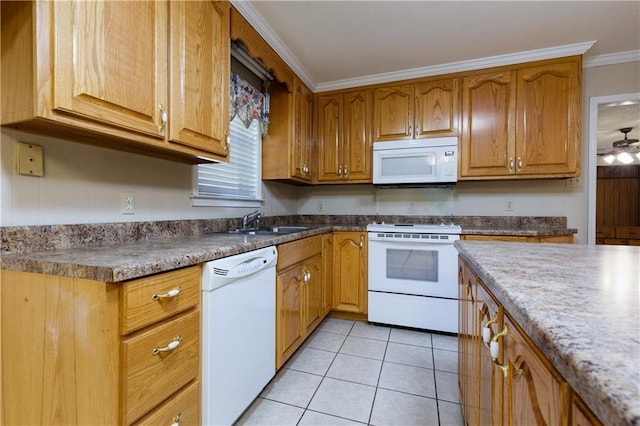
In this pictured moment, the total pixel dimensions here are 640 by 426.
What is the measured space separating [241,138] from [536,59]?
8.44 feet

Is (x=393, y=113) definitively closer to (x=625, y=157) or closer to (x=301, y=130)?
(x=301, y=130)

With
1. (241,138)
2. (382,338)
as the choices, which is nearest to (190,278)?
(241,138)

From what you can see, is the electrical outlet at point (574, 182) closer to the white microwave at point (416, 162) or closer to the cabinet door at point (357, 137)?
the white microwave at point (416, 162)

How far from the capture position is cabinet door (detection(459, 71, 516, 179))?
248cm

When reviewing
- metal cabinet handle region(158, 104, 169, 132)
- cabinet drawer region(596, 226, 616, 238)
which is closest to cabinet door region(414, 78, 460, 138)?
metal cabinet handle region(158, 104, 169, 132)

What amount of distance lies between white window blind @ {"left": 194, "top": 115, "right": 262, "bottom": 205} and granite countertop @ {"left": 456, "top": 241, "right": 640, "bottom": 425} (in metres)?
1.70

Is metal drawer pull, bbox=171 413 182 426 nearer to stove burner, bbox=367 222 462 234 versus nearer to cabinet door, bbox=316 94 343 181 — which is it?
stove burner, bbox=367 222 462 234

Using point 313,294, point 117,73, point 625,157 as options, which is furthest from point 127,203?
point 625,157

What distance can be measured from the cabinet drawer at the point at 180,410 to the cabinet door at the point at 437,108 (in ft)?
8.46

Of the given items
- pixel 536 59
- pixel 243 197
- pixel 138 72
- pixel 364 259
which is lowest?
pixel 364 259

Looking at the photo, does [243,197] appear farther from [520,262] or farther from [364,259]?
[520,262]

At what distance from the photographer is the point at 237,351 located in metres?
1.29

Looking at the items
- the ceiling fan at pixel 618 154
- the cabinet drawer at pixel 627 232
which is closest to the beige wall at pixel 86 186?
the ceiling fan at pixel 618 154

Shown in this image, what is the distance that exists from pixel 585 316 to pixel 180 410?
3.91 ft
